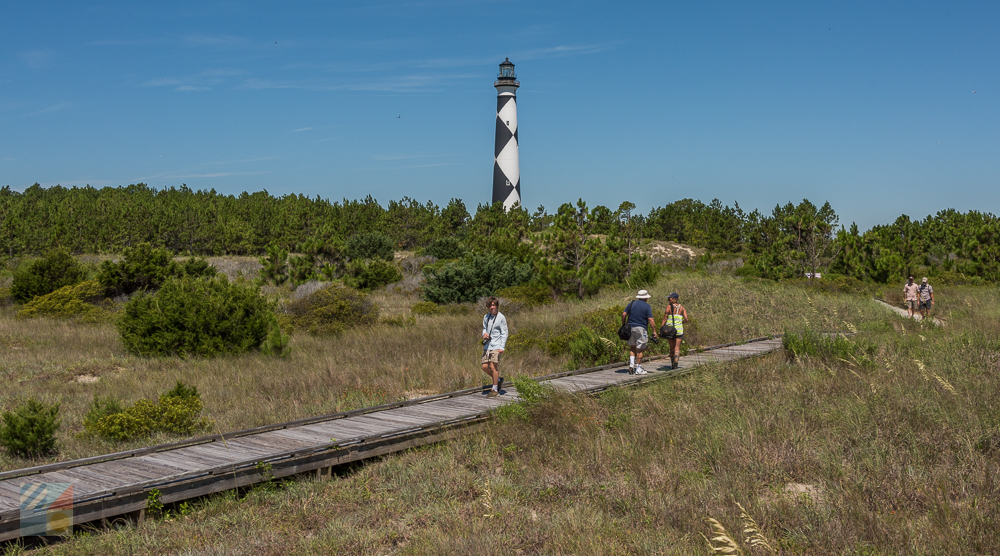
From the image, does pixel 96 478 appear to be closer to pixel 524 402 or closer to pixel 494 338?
pixel 524 402

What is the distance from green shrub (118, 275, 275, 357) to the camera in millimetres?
16094

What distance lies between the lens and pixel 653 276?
27594mm

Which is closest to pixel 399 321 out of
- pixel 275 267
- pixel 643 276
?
pixel 275 267

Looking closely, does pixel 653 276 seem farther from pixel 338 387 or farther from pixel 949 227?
pixel 949 227

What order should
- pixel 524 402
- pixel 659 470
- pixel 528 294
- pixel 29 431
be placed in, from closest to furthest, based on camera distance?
pixel 659 470
pixel 29 431
pixel 524 402
pixel 528 294

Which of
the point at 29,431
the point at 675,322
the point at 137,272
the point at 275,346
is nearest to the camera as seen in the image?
the point at 29,431

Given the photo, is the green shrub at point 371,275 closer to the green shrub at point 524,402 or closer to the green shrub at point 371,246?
the green shrub at point 371,246

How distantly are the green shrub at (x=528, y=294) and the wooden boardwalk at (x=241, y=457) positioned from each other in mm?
14662

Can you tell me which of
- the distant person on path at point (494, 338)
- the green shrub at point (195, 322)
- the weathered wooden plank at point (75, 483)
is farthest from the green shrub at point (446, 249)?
the weathered wooden plank at point (75, 483)

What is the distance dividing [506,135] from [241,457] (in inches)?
1885

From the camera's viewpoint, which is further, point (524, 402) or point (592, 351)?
point (592, 351)

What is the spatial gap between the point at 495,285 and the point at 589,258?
13.3ft

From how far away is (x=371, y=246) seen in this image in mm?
50625

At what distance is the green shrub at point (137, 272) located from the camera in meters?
26.2
